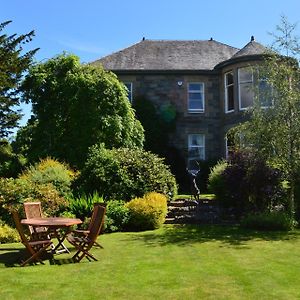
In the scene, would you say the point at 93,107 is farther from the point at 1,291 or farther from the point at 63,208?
the point at 1,291

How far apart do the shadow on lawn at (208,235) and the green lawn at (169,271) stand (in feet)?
0.09

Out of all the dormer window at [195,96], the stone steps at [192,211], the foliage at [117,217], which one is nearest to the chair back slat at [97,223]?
the foliage at [117,217]

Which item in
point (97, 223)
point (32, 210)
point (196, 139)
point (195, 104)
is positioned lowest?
point (97, 223)

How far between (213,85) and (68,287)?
20292 mm

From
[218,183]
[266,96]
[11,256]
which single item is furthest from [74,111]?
[11,256]

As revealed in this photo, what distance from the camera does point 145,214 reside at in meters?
13.9

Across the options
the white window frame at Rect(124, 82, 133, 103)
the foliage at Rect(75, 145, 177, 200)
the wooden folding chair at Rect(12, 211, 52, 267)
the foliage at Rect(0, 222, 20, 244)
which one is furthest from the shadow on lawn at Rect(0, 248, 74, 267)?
the white window frame at Rect(124, 82, 133, 103)

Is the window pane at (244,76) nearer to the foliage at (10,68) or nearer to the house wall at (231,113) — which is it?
the house wall at (231,113)

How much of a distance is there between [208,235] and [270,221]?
235 centimetres

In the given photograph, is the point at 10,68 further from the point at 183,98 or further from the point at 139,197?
the point at 183,98

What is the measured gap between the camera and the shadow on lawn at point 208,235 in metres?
11.5

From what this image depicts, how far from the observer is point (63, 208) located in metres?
14.5

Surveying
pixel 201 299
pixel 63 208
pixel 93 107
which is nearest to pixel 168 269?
pixel 201 299

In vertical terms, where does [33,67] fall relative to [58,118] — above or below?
above
